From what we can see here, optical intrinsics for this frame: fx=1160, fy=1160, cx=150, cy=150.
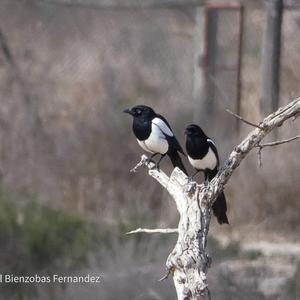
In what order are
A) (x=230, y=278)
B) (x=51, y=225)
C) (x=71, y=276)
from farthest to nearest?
1. (x=51, y=225)
2. (x=71, y=276)
3. (x=230, y=278)

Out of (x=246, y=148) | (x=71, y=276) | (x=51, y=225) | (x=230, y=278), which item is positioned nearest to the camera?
(x=246, y=148)

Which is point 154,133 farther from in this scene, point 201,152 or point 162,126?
point 201,152

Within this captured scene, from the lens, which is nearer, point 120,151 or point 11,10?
point 120,151

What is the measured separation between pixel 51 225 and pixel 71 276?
1.21m

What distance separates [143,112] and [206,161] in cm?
78

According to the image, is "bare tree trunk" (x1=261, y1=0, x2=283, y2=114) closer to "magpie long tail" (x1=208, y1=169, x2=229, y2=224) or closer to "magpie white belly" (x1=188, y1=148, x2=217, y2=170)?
"magpie white belly" (x1=188, y1=148, x2=217, y2=170)

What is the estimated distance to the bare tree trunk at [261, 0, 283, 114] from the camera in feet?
30.3

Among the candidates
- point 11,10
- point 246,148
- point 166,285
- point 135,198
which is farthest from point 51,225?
point 246,148

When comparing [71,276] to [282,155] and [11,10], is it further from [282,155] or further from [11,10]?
[11,10]

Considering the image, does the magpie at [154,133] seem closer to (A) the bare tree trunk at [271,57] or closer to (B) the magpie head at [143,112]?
(B) the magpie head at [143,112]

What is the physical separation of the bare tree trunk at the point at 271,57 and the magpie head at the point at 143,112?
2.86m

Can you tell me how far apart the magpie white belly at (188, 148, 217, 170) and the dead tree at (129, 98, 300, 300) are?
874mm

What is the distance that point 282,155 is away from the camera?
31.3 feet

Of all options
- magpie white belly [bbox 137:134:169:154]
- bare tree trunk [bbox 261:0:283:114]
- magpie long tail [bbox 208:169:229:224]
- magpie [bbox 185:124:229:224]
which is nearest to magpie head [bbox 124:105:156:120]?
magpie white belly [bbox 137:134:169:154]
